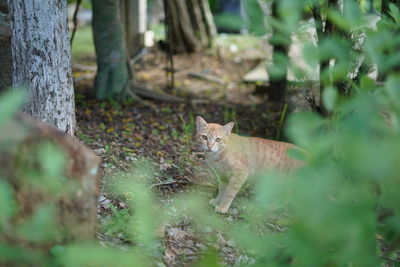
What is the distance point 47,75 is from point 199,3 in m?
7.58

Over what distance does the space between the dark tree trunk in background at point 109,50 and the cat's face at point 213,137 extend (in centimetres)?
266

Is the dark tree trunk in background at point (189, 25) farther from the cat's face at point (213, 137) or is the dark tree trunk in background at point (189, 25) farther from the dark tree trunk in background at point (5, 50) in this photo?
the cat's face at point (213, 137)

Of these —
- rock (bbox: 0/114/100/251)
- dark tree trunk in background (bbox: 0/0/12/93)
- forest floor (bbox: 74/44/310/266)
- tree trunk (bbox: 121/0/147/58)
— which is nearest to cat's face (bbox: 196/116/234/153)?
forest floor (bbox: 74/44/310/266)

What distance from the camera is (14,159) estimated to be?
2320mm

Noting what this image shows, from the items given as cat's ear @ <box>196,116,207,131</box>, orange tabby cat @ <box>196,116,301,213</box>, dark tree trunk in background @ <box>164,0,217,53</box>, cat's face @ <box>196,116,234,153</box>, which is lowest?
orange tabby cat @ <box>196,116,301,213</box>

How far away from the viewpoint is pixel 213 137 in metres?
4.78

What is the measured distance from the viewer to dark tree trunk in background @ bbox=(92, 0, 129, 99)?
6.97 m

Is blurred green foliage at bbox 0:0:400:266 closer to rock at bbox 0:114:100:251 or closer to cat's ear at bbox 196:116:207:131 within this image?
rock at bbox 0:114:100:251

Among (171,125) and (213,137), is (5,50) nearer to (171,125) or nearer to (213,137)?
(171,125)

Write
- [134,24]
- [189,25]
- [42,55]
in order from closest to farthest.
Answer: [42,55]
[134,24]
[189,25]

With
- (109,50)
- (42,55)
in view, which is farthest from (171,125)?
(42,55)

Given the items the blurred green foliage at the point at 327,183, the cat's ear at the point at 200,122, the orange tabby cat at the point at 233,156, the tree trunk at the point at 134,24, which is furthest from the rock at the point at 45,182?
the tree trunk at the point at 134,24

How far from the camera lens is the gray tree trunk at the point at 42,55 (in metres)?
4.22

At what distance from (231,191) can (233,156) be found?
355 mm
